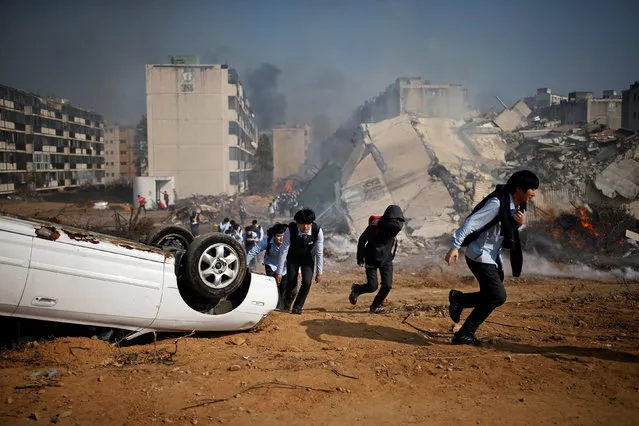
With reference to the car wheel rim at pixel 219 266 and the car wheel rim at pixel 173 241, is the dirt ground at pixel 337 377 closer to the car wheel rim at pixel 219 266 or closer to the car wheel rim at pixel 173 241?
the car wheel rim at pixel 219 266

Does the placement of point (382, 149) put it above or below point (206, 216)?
→ above

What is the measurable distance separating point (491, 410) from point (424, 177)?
17771mm

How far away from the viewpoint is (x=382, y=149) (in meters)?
23.0

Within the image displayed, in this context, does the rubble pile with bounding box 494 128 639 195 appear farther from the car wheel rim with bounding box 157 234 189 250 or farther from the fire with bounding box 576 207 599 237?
the car wheel rim with bounding box 157 234 189 250

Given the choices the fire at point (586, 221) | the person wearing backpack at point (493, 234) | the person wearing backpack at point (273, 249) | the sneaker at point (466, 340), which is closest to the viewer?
the person wearing backpack at point (493, 234)

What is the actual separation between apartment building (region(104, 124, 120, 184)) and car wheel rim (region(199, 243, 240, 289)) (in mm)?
86954

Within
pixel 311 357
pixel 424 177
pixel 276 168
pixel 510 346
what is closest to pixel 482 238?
pixel 510 346

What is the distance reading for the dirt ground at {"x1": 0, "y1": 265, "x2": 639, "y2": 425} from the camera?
338 cm

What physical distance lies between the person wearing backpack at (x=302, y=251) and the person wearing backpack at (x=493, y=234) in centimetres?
239

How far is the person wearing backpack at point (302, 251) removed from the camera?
21.6 ft

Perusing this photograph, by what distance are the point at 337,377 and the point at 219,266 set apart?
5.10 ft

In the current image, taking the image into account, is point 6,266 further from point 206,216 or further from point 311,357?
point 206,216

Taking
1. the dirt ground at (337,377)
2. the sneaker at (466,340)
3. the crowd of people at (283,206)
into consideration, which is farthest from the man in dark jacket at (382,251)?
the crowd of people at (283,206)

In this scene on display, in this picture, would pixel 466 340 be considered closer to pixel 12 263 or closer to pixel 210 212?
pixel 12 263
